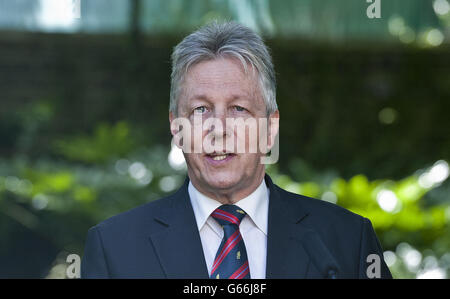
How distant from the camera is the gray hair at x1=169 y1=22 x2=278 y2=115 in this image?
4.13ft

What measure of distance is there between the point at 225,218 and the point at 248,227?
5 cm

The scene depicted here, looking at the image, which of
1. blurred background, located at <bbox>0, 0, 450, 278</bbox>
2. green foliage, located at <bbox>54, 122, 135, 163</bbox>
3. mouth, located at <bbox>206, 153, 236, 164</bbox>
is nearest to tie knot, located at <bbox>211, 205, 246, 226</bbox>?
mouth, located at <bbox>206, 153, 236, 164</bbox>

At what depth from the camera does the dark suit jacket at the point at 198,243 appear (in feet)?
4.09

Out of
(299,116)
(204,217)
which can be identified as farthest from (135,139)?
(204,217)

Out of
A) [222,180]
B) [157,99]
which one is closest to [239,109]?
[222,180]

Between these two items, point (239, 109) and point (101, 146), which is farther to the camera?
point (101, 146)

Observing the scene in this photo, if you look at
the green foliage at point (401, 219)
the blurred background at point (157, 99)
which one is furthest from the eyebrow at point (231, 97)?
the blurred background at point (157, 99)

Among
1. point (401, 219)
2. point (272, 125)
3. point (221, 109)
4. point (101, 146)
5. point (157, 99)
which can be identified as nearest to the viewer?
point (221, 109)

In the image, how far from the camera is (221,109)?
1247 mm

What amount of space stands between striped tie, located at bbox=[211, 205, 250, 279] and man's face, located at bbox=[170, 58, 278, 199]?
6cm

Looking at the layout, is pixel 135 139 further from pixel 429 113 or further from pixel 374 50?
pixel 429 113

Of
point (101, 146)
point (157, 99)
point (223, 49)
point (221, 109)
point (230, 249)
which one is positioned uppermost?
point (157, 99)

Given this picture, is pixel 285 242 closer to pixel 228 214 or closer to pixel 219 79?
pixel 228 214

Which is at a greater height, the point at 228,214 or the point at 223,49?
the point at 223,49
